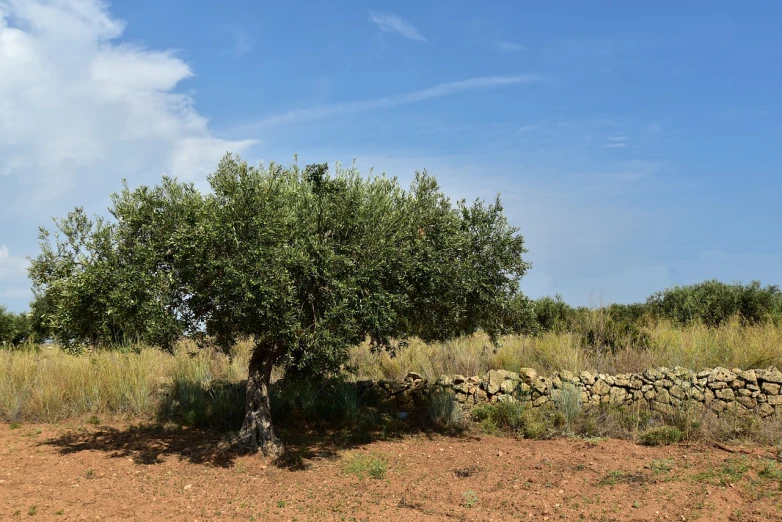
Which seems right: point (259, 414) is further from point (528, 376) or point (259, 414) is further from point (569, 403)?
point (569, 403)

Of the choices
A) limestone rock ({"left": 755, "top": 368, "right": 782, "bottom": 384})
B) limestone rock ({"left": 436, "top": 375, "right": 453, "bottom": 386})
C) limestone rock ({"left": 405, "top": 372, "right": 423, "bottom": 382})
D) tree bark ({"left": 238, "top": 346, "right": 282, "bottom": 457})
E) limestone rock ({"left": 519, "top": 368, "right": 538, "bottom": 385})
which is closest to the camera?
tree bark ({"left": 238, "top": 346, "right": 282, "bottom": 457})

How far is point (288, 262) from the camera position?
9594mm

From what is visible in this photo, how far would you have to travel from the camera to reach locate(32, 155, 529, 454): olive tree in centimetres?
969

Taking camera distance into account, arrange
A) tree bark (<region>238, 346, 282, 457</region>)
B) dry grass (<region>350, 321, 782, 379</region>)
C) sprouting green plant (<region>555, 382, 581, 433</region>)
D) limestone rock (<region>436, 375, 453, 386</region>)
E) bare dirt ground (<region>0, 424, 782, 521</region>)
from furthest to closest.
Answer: dry grass (<region>350, 321, 782, 379</region>)
limestone rock (<region>436, 375, 453, 386</region>)
sprouting green plant (<region>555, 382, 581, 433</region>)
tree bark (<region>238, 346, 282, 457</region>)
bare dirt ground (<region>0, 424, 782, 521</region>)

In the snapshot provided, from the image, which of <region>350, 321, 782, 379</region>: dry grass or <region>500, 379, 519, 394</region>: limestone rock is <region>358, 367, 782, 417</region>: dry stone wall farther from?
<region>350, 321, 782, 379</region>: dry grass

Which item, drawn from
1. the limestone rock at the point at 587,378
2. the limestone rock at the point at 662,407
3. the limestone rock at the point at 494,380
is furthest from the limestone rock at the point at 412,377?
the limestone rock at the point at 662,407

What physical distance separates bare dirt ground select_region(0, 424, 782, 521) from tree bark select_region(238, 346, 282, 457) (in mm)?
382

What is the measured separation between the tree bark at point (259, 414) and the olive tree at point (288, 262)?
2 centimetres

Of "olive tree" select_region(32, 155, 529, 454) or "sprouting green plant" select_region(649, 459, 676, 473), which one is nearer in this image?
"olive tree" select_region(32, 155, 529, 454)

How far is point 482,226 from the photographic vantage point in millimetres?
13117

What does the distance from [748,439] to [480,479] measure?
640 centimetres

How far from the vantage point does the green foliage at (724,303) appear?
24.2 m

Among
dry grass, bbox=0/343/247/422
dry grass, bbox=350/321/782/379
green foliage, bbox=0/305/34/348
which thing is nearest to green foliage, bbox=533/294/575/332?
dry grass, bbox=350/321/782/379

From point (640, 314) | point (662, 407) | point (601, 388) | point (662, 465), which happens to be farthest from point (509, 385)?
point (640, 314)
